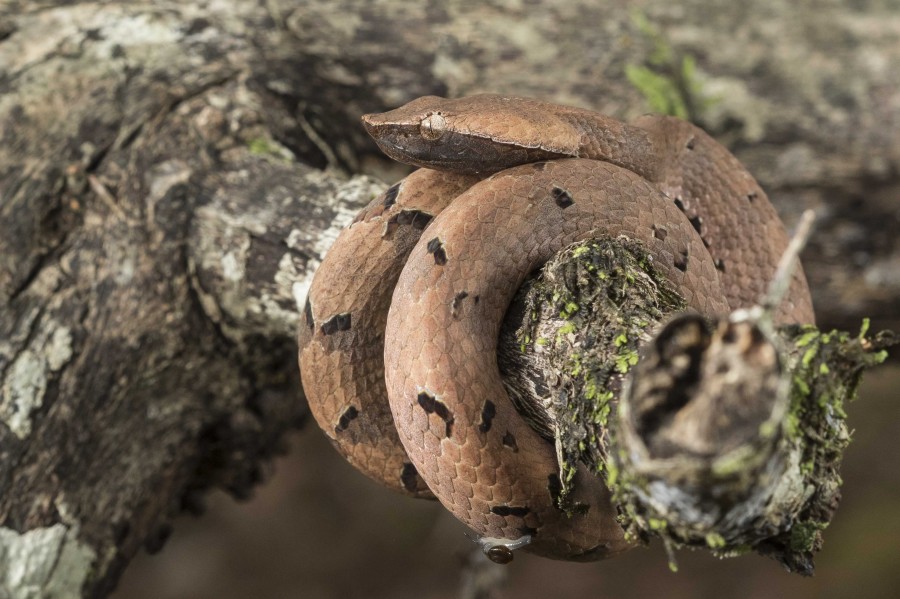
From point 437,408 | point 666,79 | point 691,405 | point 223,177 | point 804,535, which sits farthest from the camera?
point 666,79

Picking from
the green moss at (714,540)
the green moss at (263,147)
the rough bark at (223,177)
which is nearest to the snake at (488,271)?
the rough bark at (223,177)

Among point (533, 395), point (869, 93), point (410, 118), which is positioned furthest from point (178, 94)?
point (869, 93)

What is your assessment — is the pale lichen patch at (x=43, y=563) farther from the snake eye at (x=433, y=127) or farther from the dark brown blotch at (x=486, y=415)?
the snake eye at (x=433, y=127)

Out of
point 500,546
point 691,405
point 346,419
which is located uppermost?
point 691,405

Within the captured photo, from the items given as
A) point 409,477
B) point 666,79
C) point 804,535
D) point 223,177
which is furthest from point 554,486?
point 666,79

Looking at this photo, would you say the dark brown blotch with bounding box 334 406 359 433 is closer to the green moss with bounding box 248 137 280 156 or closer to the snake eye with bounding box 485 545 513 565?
the snake eye with bounding box 485 545 513 565

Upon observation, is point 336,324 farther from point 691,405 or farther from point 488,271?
point 691,405

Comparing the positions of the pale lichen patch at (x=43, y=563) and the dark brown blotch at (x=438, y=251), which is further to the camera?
the pale lichen patch at (x=43, y=563)
